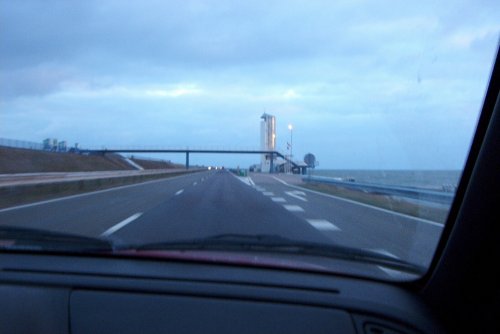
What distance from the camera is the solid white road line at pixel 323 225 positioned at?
14206 millimetres

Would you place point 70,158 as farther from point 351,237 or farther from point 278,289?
point 278,289

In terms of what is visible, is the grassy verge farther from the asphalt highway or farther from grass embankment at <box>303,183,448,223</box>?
grass embankment at <box>303,183,448,223</box>

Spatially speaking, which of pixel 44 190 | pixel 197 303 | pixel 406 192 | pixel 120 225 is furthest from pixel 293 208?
pixel 197 303

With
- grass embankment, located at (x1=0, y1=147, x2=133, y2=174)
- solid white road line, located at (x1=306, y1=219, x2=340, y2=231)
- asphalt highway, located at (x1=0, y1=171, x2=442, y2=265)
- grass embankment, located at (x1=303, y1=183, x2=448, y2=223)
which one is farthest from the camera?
grass embankment, located at (x1=0, y1=147, x2=133, y2=174)

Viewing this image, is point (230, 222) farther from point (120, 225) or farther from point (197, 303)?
point (197, 303)

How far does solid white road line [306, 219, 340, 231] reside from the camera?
559 inches

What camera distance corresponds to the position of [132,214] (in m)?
17.4

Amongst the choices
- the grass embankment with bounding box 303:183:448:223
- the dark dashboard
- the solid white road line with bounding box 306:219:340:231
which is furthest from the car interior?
the solid white road line with bounding box 306:219:340:231

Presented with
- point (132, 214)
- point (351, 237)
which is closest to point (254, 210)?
point (132, 214)

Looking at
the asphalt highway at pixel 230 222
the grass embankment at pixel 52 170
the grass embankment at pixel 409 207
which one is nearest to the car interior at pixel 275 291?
the asphalt highway at pixel 230 222

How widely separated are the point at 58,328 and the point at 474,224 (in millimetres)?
2367

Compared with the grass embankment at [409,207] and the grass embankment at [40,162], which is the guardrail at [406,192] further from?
the grass embankment at [40,162]

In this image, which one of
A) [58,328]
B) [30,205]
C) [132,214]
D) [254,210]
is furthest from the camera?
[30,205]

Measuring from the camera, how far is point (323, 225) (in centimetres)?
1490
